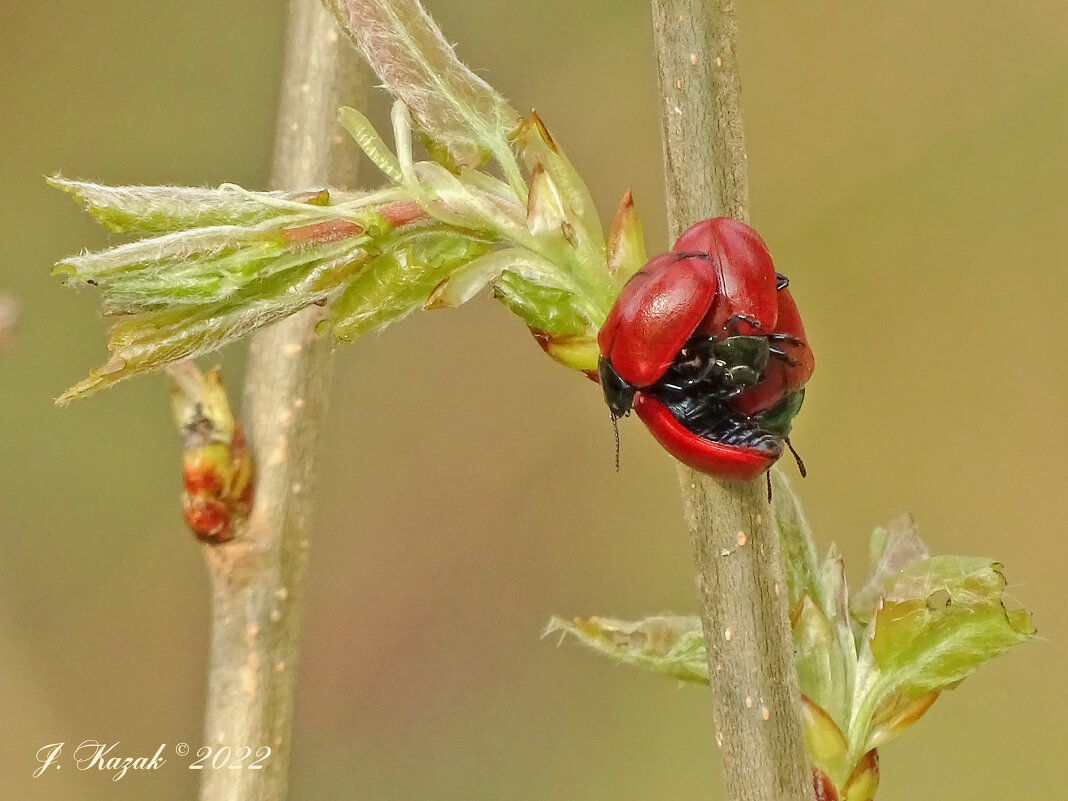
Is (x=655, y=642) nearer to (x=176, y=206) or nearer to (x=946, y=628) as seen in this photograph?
(x=946, y=628)

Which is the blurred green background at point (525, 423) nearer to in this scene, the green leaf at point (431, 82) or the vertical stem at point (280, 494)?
the vertical stem at point (280, 494)

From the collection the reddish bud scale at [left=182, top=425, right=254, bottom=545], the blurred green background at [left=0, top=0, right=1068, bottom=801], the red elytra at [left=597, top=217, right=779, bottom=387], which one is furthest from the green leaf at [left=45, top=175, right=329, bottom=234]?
the blurred green background at [left=0, top=0, right=1068, bottom=801]

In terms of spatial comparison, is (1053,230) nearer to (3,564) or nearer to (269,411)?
(269,411)

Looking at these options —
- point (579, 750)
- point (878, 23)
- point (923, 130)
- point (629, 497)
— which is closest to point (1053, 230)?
point (923, 130)

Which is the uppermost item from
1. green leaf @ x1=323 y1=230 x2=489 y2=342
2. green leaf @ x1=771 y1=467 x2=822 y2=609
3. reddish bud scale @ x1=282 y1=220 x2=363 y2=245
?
reddish bud scale @ x1=282 y1=220 x2=363 y2=245

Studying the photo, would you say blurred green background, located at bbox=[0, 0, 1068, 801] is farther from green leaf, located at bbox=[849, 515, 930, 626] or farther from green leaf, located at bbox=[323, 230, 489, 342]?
green leaf, located at bbox=[323, 230, 489, 342]

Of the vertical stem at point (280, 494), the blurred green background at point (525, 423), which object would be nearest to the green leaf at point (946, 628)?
the vertical stem at point (280, 494)
